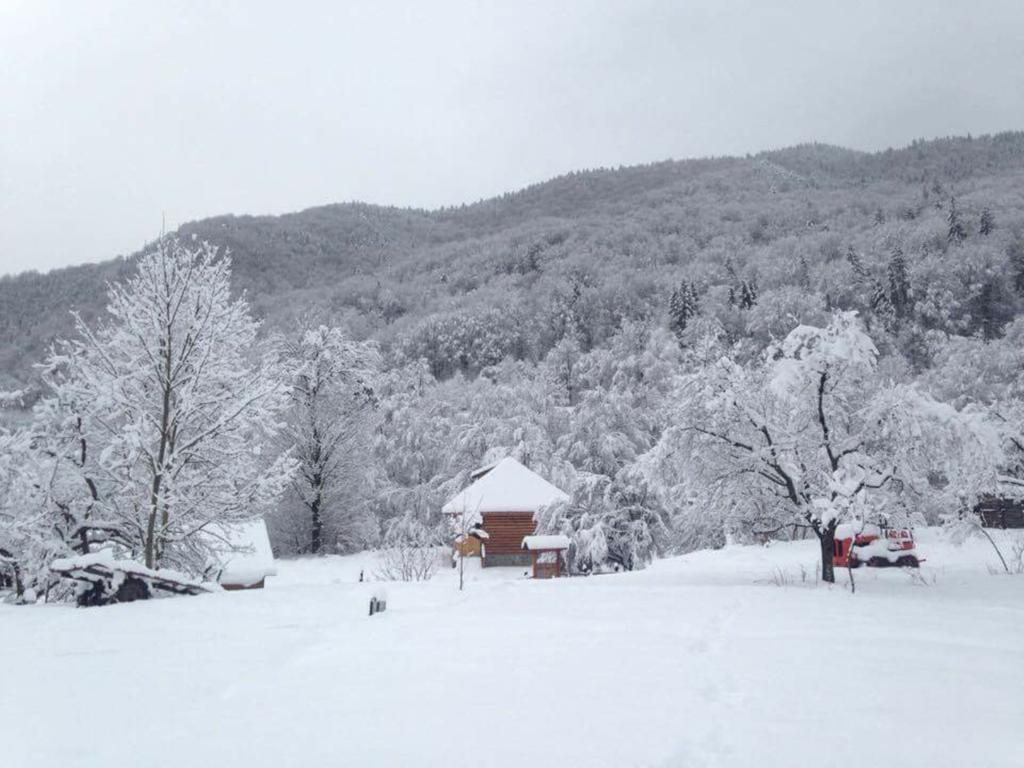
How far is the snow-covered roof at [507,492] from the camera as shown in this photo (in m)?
30.7

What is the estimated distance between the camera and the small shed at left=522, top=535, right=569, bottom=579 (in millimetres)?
24203

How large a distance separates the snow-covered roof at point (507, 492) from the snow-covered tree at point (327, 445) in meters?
5.52

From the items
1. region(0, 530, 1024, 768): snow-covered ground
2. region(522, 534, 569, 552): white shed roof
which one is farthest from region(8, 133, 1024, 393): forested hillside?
region(0, 530, 1024, 768): snow-covered ground

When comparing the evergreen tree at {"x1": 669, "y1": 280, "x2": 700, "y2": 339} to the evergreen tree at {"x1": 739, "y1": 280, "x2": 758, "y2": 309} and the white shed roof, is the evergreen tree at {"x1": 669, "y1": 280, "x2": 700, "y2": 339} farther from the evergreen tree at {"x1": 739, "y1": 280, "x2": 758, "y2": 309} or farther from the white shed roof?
the white shed roof

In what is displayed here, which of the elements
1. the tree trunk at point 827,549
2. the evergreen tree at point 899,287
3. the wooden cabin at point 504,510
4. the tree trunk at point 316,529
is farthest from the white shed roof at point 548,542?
the evergreen tree at point 899,287

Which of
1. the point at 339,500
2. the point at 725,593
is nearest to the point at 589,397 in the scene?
the point at 339,500

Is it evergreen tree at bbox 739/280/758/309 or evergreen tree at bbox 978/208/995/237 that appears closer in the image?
evergreen tree at bbox 739/280/758/309

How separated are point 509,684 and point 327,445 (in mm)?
29092

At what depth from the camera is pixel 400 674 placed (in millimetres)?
5809

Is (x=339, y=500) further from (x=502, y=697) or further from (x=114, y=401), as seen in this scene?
(x=502, y=697)

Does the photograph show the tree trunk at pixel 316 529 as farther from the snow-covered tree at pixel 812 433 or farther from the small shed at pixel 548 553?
the snow-covered tree at pixel 812 433

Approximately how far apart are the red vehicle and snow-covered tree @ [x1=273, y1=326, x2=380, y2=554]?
22.3 metres

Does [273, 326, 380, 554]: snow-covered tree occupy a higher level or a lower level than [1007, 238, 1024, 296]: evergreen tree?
lower

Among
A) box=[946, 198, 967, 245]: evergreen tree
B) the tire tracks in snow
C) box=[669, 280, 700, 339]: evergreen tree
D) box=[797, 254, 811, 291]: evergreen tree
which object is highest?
box=[946, 198, 967, 245]: evergreen tree
